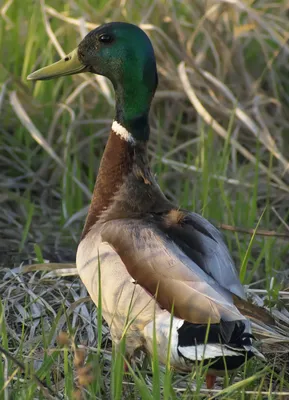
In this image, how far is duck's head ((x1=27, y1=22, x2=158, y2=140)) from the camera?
351 centimetres

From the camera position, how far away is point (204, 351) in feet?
8.98

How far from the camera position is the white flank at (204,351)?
273 centimetres

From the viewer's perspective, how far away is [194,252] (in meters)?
3.09

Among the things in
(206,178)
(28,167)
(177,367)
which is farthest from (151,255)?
(28,167)

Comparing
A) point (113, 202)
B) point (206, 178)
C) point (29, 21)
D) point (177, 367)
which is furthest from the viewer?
point (29, 21)

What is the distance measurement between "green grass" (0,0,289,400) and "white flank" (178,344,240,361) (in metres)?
0.82

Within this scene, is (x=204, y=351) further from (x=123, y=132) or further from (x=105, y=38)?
(x=105, y=38)

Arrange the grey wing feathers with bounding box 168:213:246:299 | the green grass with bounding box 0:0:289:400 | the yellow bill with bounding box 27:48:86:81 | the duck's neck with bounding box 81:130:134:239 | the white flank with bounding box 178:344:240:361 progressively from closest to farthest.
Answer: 1. the white flank with bounding box 178:344:240:361
2. the grey wing feathers with bounding box 168:213:246:299
3. the duck's neck with bounding box 81:130:134:239
4. the yellow bill with bounding box 27:48:86:81
5. the green grass with bounding box 0:0:289:400

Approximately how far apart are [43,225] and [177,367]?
1880 mm

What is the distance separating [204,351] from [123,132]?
1.10m

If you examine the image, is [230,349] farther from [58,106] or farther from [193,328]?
[58,106]

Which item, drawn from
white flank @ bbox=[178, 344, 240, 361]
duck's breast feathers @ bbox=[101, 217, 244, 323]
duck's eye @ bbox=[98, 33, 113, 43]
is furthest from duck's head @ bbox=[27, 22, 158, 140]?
white flank @ bbox=[178, 344, 240, 361]

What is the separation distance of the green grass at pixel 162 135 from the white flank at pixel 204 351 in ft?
2.70

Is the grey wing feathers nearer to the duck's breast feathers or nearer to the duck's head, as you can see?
the duck's breast feathers
